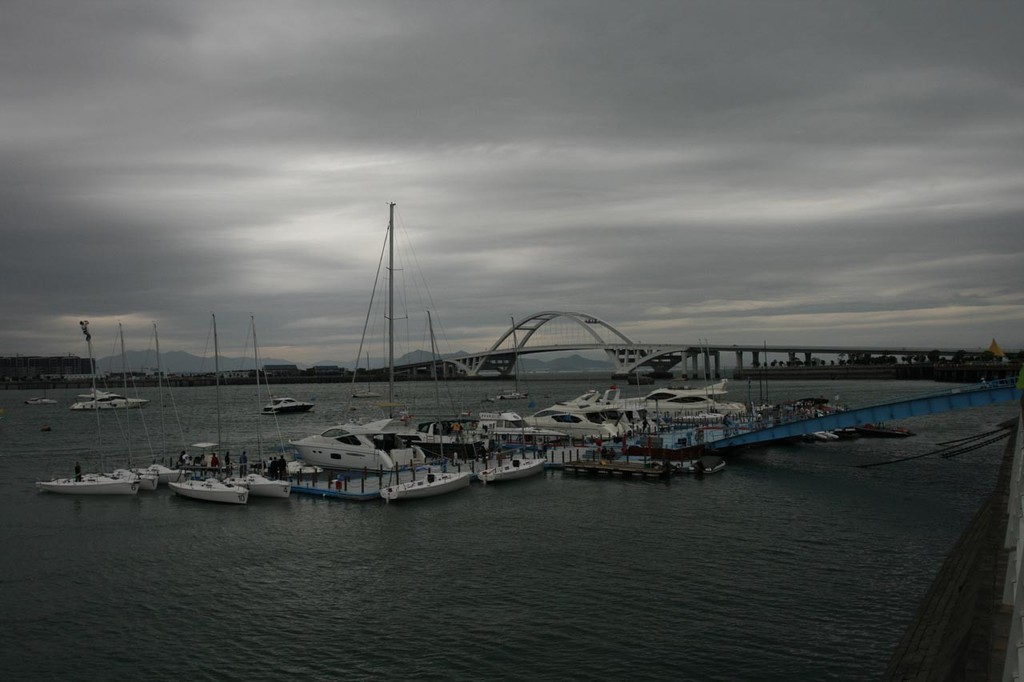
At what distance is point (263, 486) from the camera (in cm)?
3341

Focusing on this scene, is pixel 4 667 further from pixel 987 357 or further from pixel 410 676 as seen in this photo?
pixel 987 357

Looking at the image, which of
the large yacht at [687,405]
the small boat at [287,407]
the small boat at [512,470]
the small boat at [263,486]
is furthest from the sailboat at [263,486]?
the small boat at [287,407]

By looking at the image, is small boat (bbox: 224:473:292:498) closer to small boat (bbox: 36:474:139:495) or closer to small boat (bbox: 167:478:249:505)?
small boat (bbox: 167:478:249:505)

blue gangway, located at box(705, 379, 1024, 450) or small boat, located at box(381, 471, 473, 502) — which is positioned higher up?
blue gangway, located at box(705, 379, 1024, 450)

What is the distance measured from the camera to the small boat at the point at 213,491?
107 feet

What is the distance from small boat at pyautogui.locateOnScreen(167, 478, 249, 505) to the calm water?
23.1 inches

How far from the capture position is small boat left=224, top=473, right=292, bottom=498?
3331cm

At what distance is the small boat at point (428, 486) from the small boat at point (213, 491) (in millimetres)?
5979

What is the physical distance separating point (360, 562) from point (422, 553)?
1976 millimetres

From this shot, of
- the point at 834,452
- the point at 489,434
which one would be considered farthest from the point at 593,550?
the point at 834,452

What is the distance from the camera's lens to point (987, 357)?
543ft

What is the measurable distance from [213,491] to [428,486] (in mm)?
9170

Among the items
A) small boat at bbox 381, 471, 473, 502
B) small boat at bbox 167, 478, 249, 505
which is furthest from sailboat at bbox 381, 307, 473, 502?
small boat at bbox 167, 478, 249, 505

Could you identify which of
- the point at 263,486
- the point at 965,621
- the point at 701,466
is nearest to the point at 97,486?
the point at 263,486
